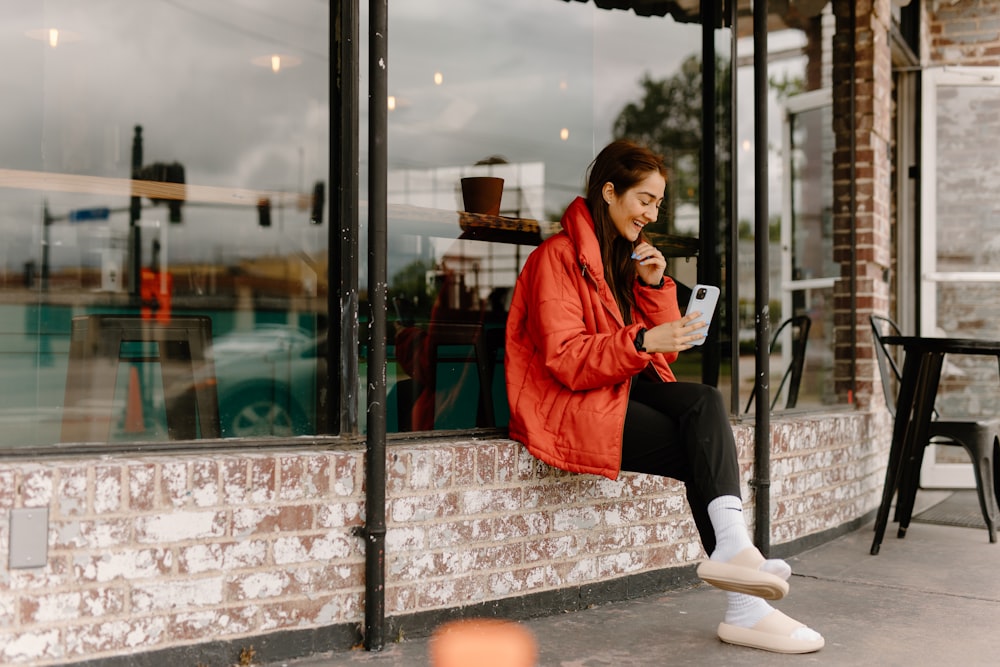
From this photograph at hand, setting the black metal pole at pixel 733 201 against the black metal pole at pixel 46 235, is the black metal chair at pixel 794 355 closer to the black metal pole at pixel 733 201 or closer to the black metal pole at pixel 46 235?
the black metal pole at pixel 733 201

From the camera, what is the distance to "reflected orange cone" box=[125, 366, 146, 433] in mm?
2709

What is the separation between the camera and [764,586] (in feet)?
8.73

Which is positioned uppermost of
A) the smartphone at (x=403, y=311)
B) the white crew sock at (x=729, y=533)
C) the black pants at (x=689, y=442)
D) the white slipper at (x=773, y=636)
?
the smartphone at (x=403, y=311)

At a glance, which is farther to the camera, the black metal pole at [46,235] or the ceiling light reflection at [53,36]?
the ceiling light reflection at [53,36]

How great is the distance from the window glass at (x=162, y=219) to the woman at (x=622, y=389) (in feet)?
2.17

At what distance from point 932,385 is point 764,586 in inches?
75.6

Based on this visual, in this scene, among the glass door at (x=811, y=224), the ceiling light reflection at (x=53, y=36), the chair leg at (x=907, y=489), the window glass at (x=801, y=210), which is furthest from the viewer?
the glass door at (x=811, y=224)

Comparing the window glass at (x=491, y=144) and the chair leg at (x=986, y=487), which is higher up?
the window glass at (x=491, y=144)

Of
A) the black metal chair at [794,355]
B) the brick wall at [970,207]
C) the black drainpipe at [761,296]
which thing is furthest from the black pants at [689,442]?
the brick wall at [970,207]

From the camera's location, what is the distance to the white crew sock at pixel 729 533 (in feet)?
8.84

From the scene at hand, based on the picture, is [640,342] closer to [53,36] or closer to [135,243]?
[135,243]

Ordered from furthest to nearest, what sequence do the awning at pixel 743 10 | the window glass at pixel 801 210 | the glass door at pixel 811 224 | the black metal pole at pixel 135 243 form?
the glass door at pixel 811 224
the window glass at pixel 801 210
the awning at pixel 743 10
the black metal pole at pixel 135 243

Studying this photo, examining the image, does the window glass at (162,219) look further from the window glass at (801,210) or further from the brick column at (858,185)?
the brick column at (858,185)

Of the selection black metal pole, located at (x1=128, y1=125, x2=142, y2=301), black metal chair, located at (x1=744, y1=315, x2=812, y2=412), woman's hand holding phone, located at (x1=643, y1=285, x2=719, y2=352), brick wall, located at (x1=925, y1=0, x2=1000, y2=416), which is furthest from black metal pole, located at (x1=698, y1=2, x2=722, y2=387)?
brick wall, located at (x1=925, y1=0, x2=1000, y2=416)
